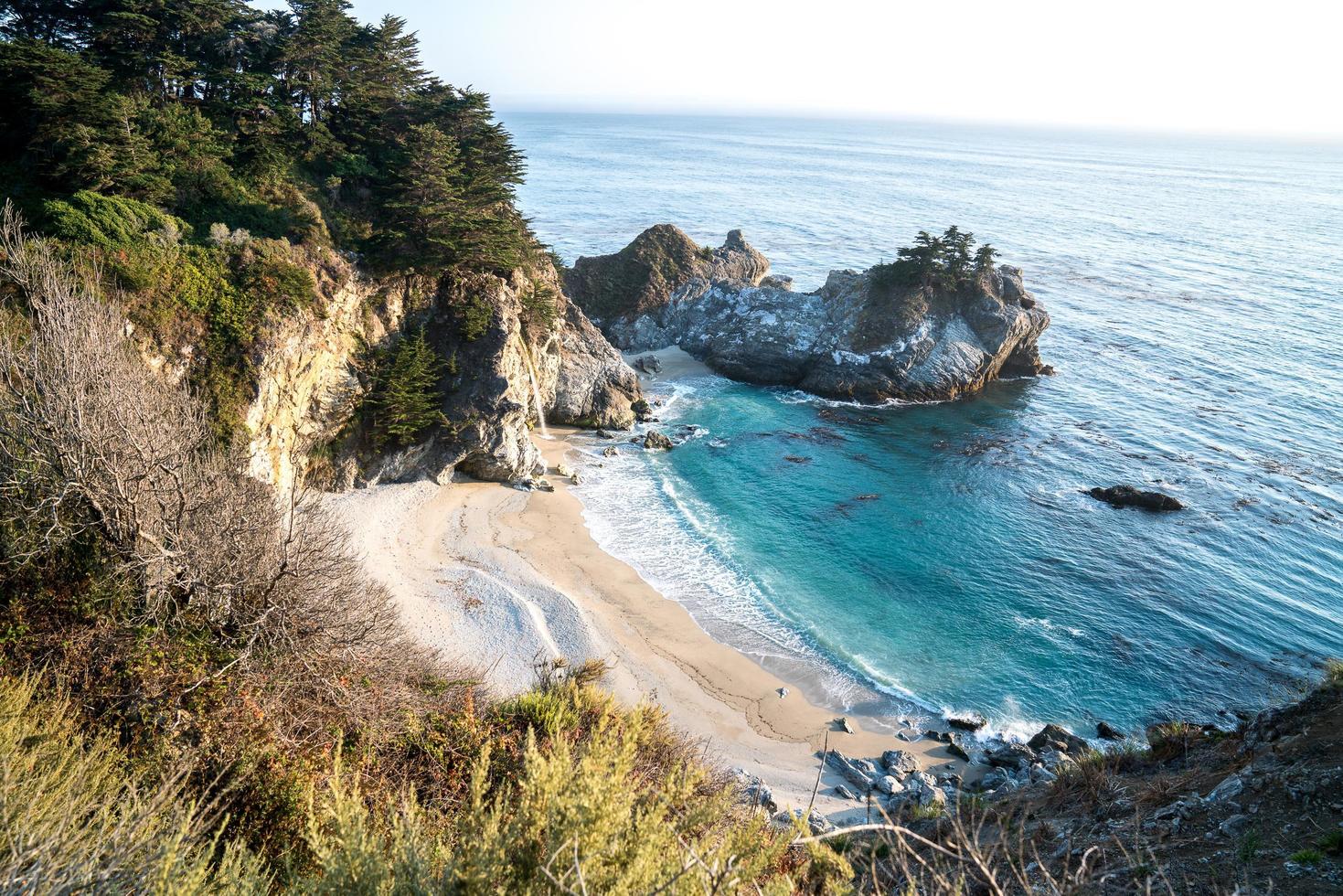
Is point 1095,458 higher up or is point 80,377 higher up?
point 80,377

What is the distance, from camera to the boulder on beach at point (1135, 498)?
32.0 metres

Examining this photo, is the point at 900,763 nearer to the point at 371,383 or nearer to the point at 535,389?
the point at 371,383

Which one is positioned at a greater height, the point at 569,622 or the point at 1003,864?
the point at 1003,864

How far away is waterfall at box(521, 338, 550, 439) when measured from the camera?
1318 inches

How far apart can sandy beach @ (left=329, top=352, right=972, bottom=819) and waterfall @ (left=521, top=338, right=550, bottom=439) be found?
678 cm

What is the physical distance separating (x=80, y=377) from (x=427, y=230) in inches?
702

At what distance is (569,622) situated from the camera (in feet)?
76.4

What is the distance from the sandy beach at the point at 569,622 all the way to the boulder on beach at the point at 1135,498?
18.4 m

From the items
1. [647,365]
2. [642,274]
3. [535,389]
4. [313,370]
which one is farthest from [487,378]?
[642,274]

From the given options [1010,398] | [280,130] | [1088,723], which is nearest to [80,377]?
[280,130]

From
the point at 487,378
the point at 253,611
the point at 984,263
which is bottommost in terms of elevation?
the point at 253,611

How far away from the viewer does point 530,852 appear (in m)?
6.89

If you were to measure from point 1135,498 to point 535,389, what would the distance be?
1113 inches

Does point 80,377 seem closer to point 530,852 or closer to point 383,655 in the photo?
point 383,655
